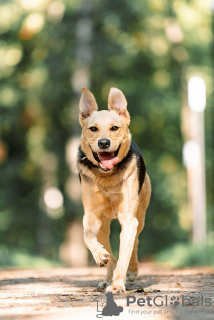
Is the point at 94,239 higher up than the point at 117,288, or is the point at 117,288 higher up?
the point at 94,239

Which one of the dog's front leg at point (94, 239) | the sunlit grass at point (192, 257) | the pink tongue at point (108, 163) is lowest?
the sunlit grass at point (192, 257)

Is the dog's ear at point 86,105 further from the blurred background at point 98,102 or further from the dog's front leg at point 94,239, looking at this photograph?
the blurred background at point 98,102

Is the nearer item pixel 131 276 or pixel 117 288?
pixel 117 288

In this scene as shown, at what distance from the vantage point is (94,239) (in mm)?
7152

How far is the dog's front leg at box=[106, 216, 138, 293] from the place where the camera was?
697cm

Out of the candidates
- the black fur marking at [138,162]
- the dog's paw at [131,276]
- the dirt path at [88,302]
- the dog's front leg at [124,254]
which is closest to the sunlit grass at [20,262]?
the dog's paw at [131,276]

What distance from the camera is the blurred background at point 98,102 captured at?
20.8 m

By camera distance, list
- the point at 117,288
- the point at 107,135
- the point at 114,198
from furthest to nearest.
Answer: the point at 114,198 → the point at 107,135 → the point at 117,288

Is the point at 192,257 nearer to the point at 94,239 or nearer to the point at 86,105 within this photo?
the point at 86,105

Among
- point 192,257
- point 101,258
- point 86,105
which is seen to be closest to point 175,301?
point 101,258

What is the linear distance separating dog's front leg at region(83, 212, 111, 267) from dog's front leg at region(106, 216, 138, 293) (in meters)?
0.29

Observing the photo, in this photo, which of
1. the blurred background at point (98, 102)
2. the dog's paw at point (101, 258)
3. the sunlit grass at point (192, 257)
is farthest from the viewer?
the blurred background at point (98, 102)

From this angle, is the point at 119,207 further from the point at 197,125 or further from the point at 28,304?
the point at 197,125

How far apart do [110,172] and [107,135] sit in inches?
19.2
